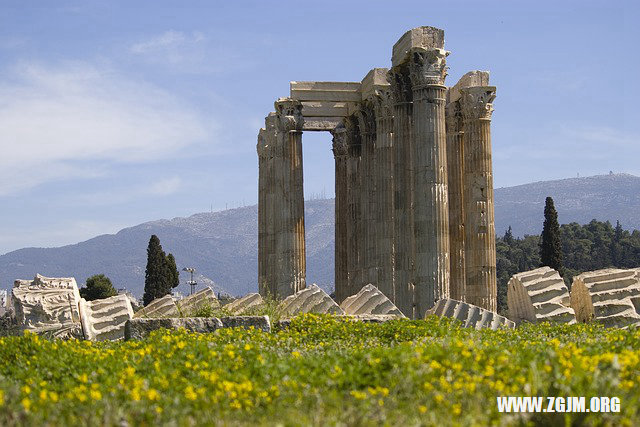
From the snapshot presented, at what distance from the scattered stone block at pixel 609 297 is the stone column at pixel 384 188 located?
10.1m

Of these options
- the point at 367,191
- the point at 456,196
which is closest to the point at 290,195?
the point at 367,191

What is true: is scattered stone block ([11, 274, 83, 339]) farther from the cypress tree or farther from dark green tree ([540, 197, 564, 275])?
the cypress tree

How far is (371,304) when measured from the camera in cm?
2733

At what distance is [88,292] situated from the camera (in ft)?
283

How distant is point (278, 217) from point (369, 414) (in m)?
34.5

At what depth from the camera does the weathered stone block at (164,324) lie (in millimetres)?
22641

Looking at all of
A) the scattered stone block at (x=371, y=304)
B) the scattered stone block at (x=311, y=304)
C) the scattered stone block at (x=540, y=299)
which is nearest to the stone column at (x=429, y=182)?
the scattered stone block at (x=540, y=299)

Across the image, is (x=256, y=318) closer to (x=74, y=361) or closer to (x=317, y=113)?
(x=74, y=361)

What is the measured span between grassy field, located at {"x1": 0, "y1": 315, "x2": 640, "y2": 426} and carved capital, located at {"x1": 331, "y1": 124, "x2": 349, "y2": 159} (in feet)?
111

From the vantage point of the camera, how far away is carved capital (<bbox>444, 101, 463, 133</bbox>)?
131ft

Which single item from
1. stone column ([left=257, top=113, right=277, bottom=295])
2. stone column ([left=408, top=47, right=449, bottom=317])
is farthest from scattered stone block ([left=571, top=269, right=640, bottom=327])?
stone column ([left=257, top=113, right=277, bottom=295])

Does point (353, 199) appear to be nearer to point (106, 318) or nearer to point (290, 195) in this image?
point (290, 195)

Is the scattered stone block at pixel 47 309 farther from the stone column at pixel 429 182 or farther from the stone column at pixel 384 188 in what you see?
the stone column at pixel 384 188

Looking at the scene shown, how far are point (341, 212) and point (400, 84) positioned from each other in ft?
45.3
